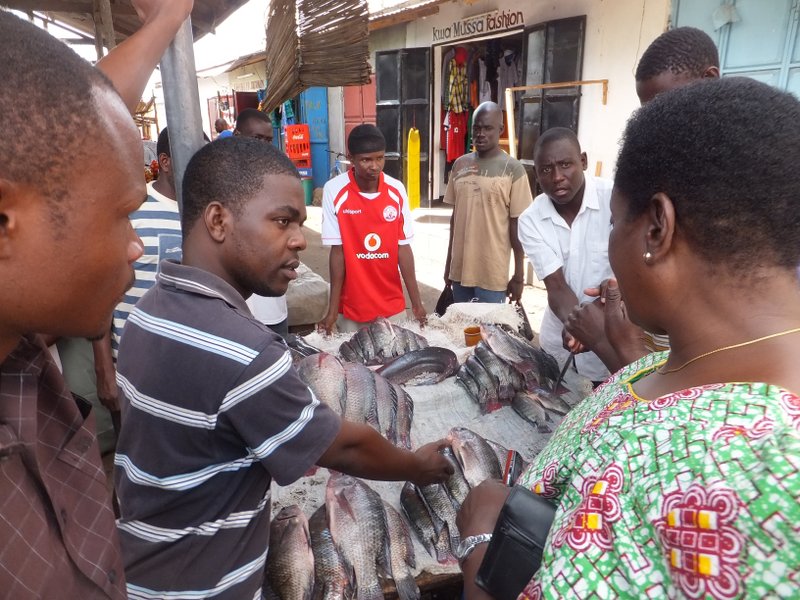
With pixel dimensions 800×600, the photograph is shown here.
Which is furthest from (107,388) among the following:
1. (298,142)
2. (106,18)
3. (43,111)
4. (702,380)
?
(298,142)

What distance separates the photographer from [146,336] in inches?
51.2

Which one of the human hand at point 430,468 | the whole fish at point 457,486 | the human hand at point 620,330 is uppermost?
the human hand at point 620,330

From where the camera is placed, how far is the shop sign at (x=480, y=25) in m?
8.16

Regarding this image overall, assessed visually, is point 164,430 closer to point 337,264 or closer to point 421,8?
point 337,264

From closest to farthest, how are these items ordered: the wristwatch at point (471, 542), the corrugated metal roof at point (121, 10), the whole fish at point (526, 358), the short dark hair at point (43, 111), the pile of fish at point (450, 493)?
the short dark hair at point (43, 111) < the wristwatch at point (471, 542) < the pile of fish at point (450, 493) < the whole fish at point (526, 358) < the corrugated metal roof at point (121, 10)

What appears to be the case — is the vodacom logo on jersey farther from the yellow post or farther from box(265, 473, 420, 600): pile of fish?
the yellow post

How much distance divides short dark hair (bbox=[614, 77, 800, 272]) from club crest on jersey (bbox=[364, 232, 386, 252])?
2.89m

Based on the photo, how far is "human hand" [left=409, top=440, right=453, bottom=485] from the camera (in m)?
1.79

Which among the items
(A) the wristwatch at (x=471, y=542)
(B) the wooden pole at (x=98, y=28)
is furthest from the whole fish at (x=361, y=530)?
(B) the wooden pole at (x=98, y=28)

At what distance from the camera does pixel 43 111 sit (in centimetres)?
65

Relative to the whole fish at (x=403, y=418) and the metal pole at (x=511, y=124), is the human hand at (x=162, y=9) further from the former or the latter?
the metal pole at (x=511, y=124)

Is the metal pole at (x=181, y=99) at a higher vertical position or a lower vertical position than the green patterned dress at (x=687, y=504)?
higher

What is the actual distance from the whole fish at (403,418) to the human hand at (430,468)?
0.45m

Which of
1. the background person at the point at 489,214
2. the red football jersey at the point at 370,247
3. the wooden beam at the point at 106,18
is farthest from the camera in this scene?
the wooden beam at the point at 106,18
